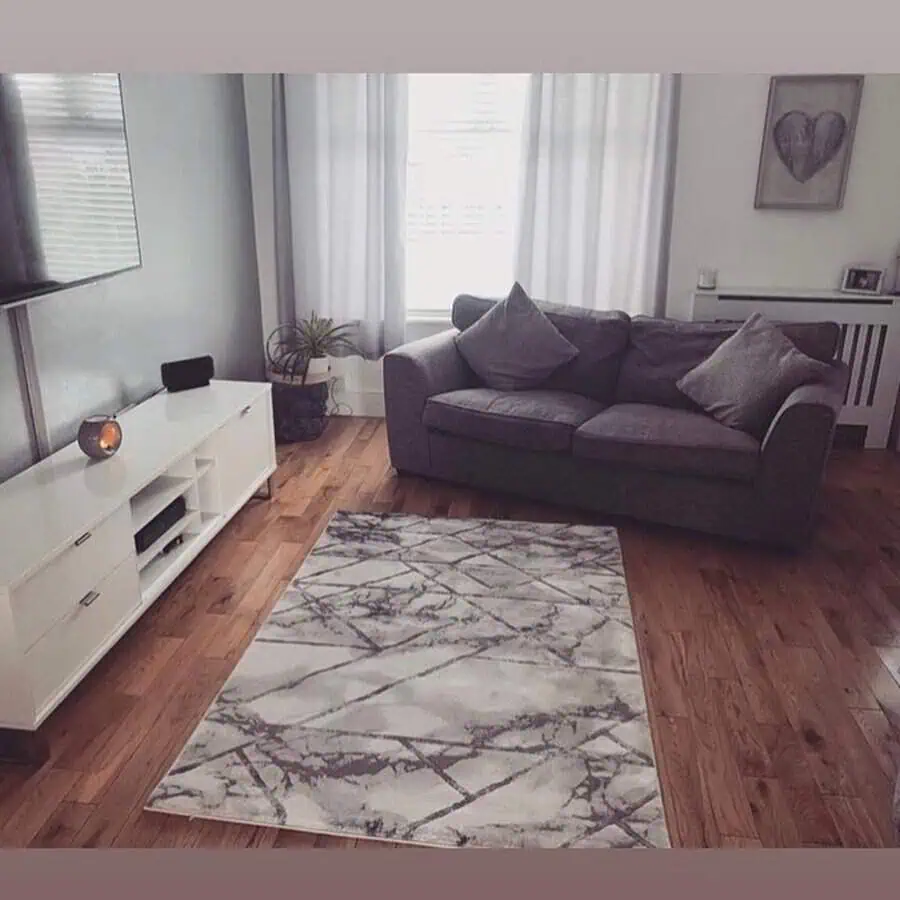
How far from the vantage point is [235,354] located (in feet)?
15.4

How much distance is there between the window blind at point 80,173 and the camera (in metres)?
2.71

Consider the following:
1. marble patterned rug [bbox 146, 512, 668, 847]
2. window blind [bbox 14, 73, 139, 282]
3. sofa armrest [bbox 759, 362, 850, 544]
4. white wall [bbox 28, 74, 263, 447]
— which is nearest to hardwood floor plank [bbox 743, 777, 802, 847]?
marble patterned rug [bbox 146, 512, 668, 847]

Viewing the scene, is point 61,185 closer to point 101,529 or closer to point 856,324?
point 101,529

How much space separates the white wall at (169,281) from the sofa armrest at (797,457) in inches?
93.8

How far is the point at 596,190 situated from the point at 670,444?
5.82 ft

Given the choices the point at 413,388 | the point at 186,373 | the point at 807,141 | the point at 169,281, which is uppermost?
the point at 807,141

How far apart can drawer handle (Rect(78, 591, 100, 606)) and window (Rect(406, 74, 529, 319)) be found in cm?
293

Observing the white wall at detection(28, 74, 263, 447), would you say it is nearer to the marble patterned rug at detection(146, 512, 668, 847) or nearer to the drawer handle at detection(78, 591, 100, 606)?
the drawer handle at detection(78, 591, 100, 606)

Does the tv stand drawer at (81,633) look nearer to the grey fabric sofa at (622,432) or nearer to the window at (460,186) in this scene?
the grey fabric sofa at (622,432)

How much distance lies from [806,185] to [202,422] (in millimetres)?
3286

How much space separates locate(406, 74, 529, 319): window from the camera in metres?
4.57

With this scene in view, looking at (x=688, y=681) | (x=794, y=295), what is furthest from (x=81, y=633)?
(x=794, y=295)

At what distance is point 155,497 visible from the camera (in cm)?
290

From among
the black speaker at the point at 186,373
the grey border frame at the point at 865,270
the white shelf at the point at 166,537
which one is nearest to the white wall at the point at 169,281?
the black speaker at the point at 186,373
